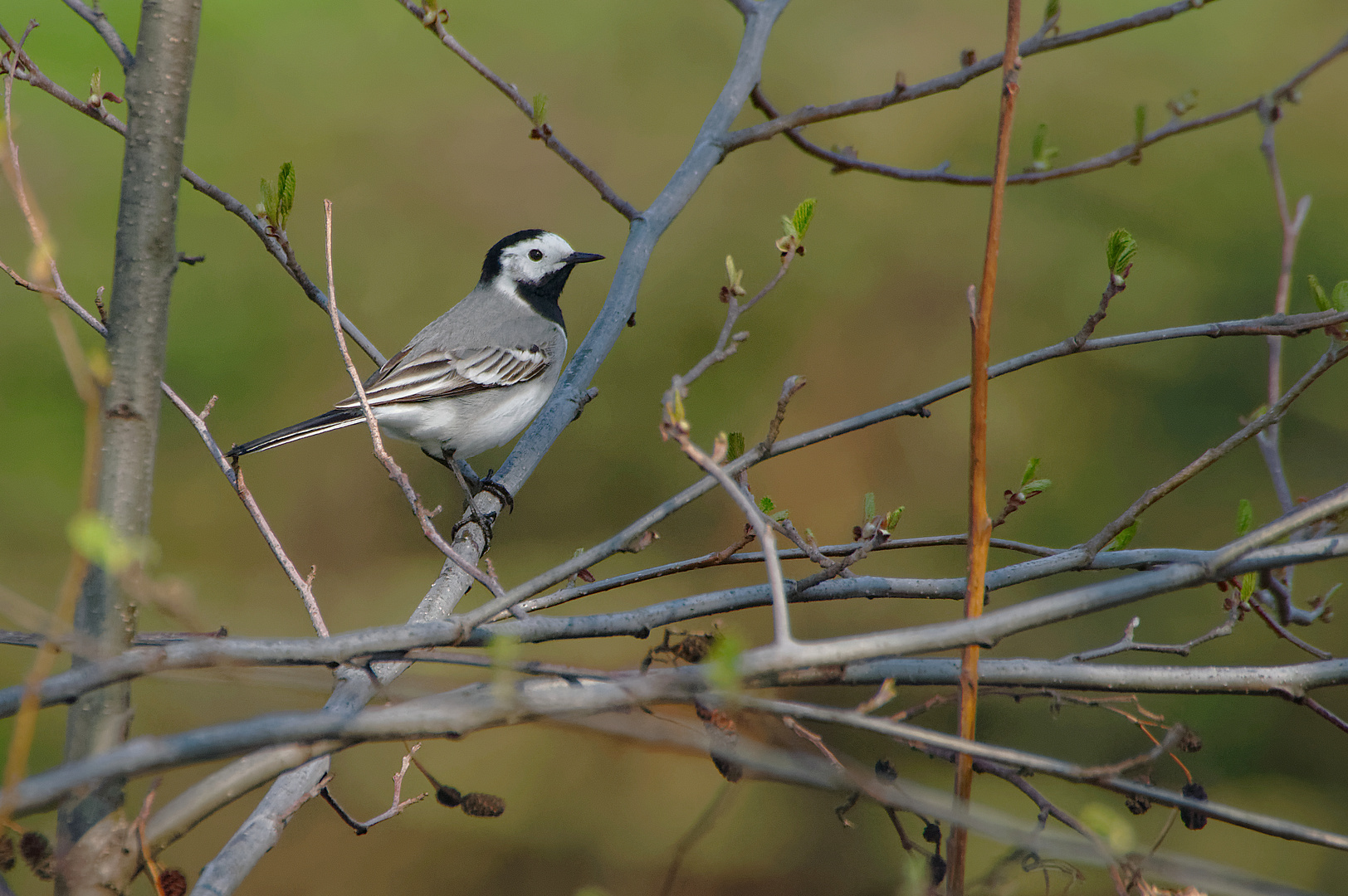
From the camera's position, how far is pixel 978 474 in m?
1.17

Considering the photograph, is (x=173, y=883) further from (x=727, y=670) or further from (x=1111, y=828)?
(x=1111, y=828)

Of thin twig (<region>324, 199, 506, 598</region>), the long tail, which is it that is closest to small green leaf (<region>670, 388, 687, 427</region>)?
thin twig (<region>324, 199, 506, 598</region>)

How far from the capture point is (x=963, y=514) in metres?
4.69

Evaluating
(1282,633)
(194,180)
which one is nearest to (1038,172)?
(1282,633)

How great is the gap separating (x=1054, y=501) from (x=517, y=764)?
2846mm

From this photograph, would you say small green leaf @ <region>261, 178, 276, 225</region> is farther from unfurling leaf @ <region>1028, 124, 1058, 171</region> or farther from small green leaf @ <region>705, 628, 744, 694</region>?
unfurling leaf @ <region>1028, 124, 1058, 171</region>

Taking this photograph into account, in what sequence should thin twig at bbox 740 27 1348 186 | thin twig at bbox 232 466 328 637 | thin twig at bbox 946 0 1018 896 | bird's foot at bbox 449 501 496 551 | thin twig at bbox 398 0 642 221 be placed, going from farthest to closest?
bird's foot at bbox 449 501 496 551, thin twig at bbox 398 0 642 221, thin twig at bbox 740 27 1348 186, thin twig at bbox 232 466 328 637, thin twig at bbox 946 0 1018 896

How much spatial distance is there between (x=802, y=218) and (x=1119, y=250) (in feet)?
2.01

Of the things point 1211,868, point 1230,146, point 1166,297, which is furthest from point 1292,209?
point 1211,868

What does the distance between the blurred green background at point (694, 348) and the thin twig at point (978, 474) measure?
2.38 meters

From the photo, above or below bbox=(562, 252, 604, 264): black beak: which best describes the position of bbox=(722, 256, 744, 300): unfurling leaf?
below

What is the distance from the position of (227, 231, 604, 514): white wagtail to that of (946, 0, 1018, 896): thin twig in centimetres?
263

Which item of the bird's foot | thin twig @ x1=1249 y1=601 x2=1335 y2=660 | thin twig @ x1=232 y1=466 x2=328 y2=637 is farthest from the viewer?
the bird's foot

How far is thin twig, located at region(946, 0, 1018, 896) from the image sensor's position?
1.14 meters
